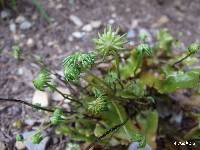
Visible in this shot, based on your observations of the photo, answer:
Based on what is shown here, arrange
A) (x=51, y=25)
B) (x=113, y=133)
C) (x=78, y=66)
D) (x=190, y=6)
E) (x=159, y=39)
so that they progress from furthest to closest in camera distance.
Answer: (x=190, y=6)
(x=51, y=25)
(x=159, y=39)
(x=113, y=133)
(x=78, y=66)

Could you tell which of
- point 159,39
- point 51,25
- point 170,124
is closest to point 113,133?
point 170,124

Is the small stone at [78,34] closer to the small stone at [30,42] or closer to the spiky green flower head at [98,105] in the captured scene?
the small stone at [30,42]

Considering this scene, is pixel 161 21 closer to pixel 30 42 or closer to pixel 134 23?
pixel 134 23

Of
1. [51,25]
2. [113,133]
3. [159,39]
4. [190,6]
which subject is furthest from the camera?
[190,6]

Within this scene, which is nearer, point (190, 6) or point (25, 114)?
point (25, 114)

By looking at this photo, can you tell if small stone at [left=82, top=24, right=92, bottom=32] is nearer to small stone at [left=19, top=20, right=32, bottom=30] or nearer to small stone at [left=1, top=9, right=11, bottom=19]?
small stone at [left=19, top=20, right=32, bottom=30]

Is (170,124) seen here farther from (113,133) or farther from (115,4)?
(115,4)
